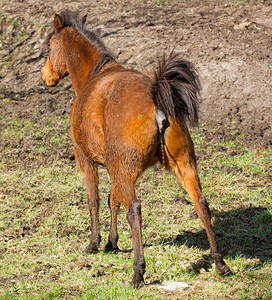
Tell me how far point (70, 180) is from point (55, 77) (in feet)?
6.08

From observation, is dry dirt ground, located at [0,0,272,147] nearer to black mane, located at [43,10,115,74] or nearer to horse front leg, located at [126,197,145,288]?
black mane, located at [43,10,115,74]

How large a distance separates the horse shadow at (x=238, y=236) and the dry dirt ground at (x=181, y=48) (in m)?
2.43

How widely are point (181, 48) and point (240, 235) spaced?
6577 millimetres

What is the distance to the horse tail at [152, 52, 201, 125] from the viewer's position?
412 centimetres

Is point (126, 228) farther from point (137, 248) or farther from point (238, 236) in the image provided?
point (137, 248)

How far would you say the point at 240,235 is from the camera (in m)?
5.33

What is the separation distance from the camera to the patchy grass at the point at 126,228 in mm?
4141

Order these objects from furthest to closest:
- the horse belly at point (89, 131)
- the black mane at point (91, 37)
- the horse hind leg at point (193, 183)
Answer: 1. the black mane at point (91, 37)
2. the horse belly at point (89, 131)
3. the horse hind leg at point (193, 183)

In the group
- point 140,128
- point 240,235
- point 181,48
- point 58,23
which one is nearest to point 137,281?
point 140,128

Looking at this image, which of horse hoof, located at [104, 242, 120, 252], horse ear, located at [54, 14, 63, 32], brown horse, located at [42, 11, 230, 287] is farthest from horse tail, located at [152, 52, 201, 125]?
horse ear, located at [54, 14, 63, 32]

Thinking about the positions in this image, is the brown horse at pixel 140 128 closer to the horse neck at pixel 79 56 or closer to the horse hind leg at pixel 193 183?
the horse hind leg at pixel 193 183

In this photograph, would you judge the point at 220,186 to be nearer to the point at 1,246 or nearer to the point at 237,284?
the point at 237,284

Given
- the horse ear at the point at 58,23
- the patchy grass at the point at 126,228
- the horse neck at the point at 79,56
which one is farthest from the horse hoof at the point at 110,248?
the horse ear at the point at 58,23

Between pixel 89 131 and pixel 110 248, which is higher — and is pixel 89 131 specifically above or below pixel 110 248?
above
